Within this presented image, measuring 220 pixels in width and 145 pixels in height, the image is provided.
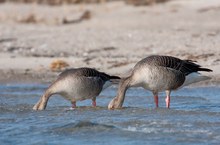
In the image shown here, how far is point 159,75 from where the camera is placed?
11445mm

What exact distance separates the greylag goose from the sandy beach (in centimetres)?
318

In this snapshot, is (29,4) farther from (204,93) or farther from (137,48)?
(204,93)

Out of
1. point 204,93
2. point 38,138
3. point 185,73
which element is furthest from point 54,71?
point 38,138

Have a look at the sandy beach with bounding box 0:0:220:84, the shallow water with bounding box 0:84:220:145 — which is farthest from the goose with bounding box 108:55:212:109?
the sandy beach with bounding box 0:0:220:84

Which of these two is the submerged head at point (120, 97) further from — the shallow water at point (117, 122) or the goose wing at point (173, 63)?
the goose wing at point (173, 63)

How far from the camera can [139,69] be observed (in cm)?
1152

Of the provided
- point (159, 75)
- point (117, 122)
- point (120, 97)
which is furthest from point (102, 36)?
point (117, 122)

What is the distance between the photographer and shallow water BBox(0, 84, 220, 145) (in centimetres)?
963

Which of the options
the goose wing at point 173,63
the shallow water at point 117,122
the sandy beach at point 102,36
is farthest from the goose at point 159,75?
the sandy beach at point 102,36

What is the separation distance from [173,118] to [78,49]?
7913 millimetres

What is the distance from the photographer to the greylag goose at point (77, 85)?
37.9 feet

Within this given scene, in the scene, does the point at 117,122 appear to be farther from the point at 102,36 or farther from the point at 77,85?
the point at 102,36

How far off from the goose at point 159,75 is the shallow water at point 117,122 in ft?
1.10

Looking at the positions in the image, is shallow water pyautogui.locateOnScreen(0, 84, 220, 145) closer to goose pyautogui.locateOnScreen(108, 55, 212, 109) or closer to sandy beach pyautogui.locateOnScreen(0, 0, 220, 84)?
goose pyautogui.locateOnScreen(108, 55, 212, 109)
